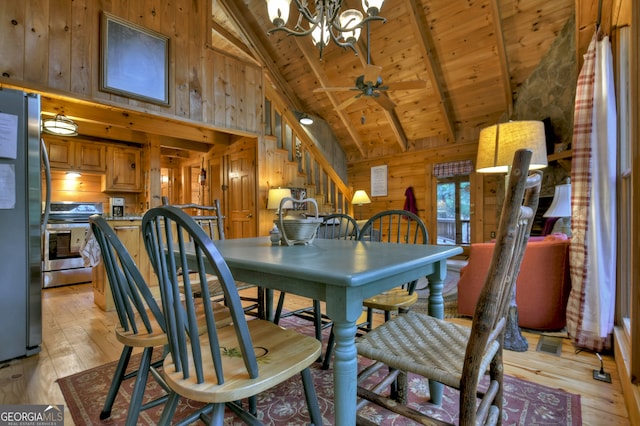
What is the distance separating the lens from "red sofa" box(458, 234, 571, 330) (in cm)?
223

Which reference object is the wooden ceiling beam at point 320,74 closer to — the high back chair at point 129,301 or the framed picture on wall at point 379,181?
the framed picture on wall at point 379,181

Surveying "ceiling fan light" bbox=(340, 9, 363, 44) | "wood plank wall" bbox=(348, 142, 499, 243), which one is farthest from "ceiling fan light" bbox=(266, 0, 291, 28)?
"wood plank wall" bbox=(348, 142, 499, 243)

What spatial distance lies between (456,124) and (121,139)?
607 centimetres

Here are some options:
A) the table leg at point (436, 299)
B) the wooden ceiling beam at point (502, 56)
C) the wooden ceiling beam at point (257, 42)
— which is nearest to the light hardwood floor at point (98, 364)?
the table leg at point (436, 299)

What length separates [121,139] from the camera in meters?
5.11

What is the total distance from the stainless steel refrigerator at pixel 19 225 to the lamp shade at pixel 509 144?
3000 millimetres

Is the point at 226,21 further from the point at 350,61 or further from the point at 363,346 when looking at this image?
the point at 363,346

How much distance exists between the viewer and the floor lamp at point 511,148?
6.19 ft

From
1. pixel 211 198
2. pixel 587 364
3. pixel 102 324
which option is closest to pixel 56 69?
pixel 102 324

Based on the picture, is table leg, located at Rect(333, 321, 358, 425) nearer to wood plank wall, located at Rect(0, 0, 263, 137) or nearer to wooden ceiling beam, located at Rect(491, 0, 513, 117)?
wood plank wall, located at Rect(0, 0, 263, 137)

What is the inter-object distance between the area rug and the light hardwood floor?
7cm

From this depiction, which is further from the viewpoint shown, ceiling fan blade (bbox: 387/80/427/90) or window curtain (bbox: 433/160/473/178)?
window curtain (bbox: 433/160/473/178)

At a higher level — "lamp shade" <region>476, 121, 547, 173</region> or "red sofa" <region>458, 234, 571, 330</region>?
"lamp shade" <region>476, 121, 547, 173</region>

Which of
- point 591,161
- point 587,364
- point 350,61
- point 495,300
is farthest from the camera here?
point 350,61
